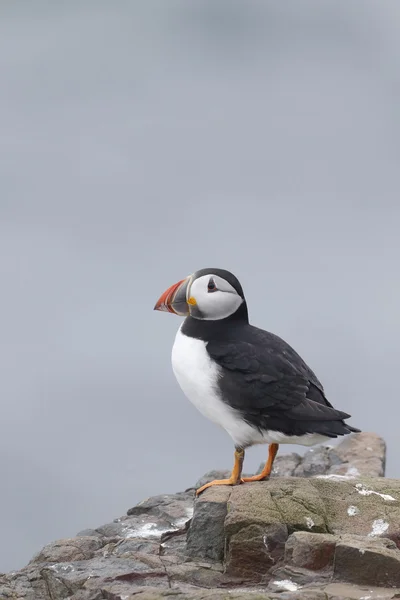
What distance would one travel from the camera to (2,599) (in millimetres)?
9656

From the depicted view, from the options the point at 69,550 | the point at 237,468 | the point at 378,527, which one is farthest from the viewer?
the point at 237,468

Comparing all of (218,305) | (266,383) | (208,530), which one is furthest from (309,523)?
(218,305)

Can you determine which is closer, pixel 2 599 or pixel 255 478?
pixel 2 599

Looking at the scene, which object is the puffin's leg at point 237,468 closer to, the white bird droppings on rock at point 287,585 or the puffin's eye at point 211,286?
the puffin's eye at point 211,286

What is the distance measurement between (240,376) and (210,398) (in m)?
0.41

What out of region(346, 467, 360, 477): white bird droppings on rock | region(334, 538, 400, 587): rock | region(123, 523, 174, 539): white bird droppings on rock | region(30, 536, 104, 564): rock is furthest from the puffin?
region(346, 467, 360, 477): white bird droppings on rock

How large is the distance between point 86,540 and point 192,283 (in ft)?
9.57

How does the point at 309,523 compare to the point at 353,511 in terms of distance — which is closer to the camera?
the point at 309,523

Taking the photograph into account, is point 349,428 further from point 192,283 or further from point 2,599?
point 2,599

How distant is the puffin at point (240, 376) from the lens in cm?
1077

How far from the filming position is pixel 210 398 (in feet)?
36.1

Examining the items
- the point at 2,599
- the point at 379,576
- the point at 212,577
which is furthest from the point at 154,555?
the point at 379,576

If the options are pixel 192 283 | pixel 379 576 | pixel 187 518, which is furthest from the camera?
pixel 187 518

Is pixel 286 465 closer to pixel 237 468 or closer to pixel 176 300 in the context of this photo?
pixel 237 468
